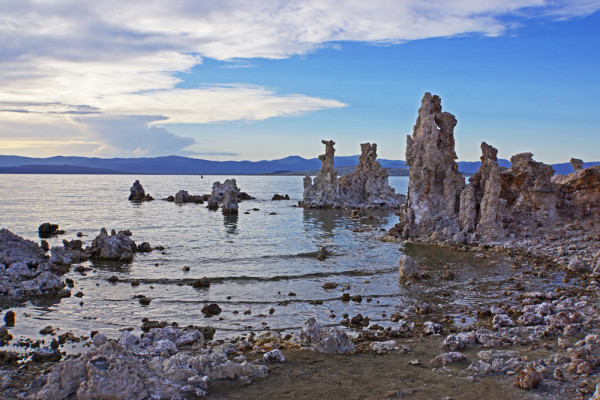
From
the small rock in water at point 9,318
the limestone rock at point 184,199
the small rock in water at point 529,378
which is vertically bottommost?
the small rock in water at point 9,318

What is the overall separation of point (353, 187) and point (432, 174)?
37.0 metres

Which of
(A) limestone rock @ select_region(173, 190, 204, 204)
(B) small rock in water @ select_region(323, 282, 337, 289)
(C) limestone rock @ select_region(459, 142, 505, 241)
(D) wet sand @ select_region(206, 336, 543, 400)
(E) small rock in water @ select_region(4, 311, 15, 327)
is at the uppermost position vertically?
(C) limestone rock @ select_region(459, 142, 505, 241)

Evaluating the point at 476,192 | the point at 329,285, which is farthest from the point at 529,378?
the point at 476,192

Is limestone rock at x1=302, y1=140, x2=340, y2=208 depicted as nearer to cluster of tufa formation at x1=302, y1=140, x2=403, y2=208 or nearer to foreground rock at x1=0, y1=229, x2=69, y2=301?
cluster of tufa formation at x1=302, y1=140, x2=403, y2=208

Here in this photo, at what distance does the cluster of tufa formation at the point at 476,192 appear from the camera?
33250mm

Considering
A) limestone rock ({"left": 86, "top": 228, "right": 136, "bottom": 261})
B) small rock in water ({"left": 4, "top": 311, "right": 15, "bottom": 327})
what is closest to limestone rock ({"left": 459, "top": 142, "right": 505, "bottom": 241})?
limestone rock ({"left": 86, "top": 228, "right": 136, "bottom": 261})

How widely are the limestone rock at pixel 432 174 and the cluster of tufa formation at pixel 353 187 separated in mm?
32830

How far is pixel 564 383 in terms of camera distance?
1034 centimetres

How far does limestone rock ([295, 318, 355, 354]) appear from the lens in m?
13.8

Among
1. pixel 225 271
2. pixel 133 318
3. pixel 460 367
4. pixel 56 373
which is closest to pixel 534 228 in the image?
pixel 225 271

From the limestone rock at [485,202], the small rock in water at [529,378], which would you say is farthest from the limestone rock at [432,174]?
the small rock in water at [529,378]

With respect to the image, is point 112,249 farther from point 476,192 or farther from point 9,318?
point 476,192

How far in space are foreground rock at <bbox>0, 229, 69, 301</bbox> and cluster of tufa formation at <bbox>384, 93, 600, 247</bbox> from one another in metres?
25.2

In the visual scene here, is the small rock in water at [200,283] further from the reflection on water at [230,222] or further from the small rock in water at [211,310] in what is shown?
the reflection on water at [230,222]
